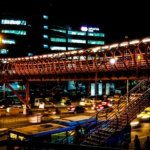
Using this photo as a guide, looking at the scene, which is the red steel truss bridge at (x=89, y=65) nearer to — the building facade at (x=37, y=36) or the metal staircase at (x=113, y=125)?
the metal staircase at (x=113, y=125)

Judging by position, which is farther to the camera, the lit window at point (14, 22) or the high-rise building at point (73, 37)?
the high-rise building at point (73, 37)

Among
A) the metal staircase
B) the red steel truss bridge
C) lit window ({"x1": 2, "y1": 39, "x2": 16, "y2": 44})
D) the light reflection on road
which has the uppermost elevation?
lit window ({"x1": 2, "y1": 39, "x2": 16, "y2": 44})

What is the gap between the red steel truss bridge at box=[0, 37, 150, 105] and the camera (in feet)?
84.9

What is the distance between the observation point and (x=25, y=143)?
219 inches

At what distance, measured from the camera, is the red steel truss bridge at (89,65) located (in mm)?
25875

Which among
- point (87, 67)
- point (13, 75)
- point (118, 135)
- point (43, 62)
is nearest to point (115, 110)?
point (118, 135)

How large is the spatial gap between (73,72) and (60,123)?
50.3 feet

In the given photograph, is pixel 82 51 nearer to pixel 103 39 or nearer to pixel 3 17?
pixel 3 17

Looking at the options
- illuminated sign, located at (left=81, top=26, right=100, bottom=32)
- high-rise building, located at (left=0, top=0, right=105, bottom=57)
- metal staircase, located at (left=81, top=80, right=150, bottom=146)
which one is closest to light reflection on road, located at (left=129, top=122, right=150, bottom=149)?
metal staircase, located at (left=81, top=80, right=150, bottom=146)

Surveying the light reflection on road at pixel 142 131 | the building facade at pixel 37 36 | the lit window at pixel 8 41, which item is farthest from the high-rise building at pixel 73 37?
the light reflection on road at pixel 142 131

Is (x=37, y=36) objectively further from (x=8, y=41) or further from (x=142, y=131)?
(x=142, y=131)

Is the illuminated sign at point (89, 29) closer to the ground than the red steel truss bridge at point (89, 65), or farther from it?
farther from it

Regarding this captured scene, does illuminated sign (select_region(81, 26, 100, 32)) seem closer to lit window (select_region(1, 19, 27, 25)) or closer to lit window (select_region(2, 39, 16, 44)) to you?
lit window (select_region(1, 19, 27, 25))

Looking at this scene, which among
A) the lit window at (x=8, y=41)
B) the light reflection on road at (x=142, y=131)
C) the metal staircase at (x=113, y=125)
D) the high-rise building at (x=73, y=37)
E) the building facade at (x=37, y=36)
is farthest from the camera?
the high-rise building at (x=73, y=37)
